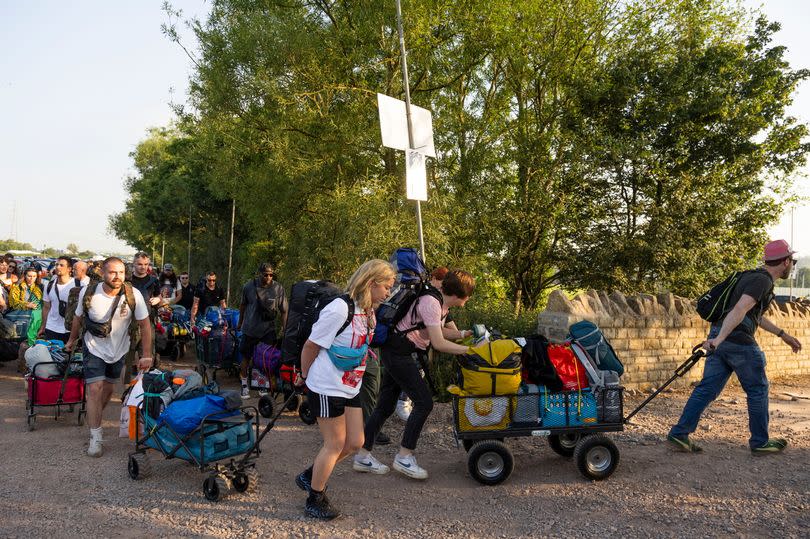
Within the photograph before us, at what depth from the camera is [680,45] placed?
15.2 metres

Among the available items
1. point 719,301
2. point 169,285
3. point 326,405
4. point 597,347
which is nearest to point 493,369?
point 597,347

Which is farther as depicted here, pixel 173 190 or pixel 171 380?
pixel 173 190

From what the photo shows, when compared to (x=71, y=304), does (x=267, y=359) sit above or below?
below

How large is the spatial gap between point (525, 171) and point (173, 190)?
22.5 meters

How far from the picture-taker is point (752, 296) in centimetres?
551

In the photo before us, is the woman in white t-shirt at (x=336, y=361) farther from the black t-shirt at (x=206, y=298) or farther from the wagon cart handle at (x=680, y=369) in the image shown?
the black t-shirt at (x=206, y=298)

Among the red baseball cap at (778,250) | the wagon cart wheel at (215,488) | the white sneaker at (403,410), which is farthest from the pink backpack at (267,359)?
the red baseball cap at (778,250)

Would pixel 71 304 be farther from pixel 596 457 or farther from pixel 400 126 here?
pixel 596 457

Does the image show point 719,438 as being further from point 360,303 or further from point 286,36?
point 286,36

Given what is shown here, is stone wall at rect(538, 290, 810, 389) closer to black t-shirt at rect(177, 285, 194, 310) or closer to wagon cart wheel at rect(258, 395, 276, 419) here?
wagon cart wheel at rect(258, 395, 276, 419)

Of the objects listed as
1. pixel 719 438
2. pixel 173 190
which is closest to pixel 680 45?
pixel 719 438

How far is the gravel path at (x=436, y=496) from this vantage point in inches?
173

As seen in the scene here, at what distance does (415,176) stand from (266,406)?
3473mm

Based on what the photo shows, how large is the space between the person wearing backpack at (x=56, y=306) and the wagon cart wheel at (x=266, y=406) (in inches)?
125
